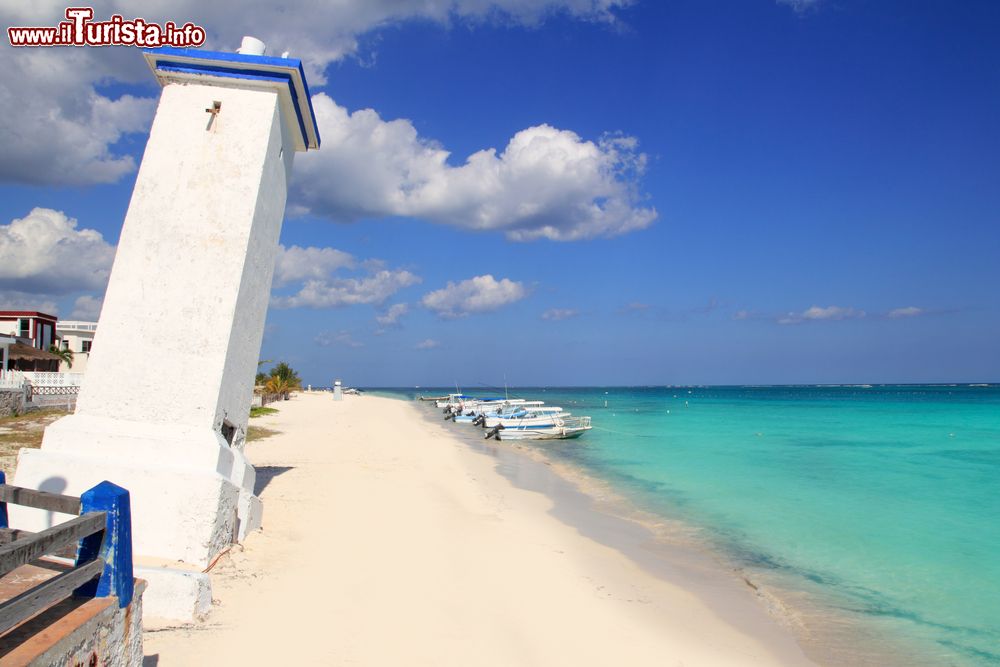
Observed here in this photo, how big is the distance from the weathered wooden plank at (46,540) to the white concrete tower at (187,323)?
337 centimetres

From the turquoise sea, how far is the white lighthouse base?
672 cm

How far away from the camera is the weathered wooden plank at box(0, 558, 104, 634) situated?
268 centimetres

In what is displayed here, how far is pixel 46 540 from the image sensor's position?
9.48 ft

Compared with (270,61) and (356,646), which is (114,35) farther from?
(356,646)

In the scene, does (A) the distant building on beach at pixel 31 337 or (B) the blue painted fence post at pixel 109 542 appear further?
(A) the distant building on beach at pixel 31 337

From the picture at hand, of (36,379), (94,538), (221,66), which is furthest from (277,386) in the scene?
(94,538)

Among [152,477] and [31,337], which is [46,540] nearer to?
[152,477]

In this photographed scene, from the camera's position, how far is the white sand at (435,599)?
5.43 m

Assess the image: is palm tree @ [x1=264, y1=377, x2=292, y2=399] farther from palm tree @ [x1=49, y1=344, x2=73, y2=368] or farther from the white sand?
the white sand

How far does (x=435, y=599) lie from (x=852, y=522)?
10842mm

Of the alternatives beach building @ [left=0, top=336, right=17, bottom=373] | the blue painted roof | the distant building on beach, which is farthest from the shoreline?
the distant building on beach

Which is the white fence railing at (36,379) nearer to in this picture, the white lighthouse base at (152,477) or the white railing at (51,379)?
the white railing at (51,379)

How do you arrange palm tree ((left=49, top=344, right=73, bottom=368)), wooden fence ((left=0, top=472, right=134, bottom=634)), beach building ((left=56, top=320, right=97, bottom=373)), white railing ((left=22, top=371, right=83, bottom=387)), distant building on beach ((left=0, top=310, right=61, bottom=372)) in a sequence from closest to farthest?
wooden fence ((left=0, top=472, right=134, bottom=634))
white railing ((left=22, top=371, right=83, bottom=387))
distant building on beach ((left=0, top=310, right=61, bottom=372))
palm tree ((left=49, top=344, right=73, bottom=368))
beach building ((left=56, top=320, right=97, bottom=373))

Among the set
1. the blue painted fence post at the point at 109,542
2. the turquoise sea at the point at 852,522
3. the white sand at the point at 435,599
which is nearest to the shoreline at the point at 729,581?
the turquoise sea at the point at 852,522
